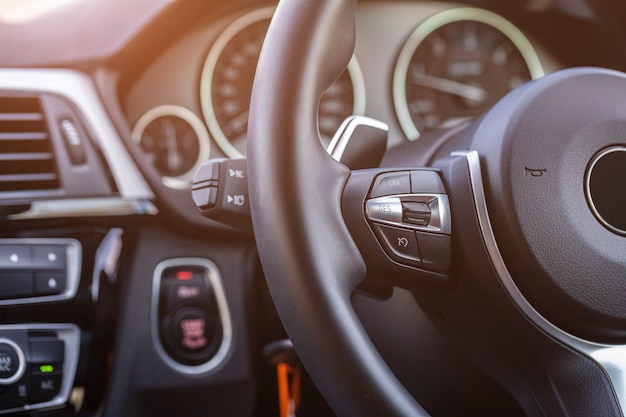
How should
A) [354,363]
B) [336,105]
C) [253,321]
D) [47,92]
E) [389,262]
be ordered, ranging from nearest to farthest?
[354,363] → [389,262] → [47,92] → [253,321] → [336,105]

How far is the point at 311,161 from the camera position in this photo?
0.75m

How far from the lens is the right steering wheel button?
31.1 inches

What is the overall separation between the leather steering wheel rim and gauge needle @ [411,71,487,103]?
2.84ft

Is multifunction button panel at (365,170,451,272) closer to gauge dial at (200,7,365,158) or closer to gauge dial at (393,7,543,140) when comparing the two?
gauge dial at (200,7,365,158)

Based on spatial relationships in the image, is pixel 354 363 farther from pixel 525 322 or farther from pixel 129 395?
pixel 129 395

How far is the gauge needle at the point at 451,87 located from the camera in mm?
1625

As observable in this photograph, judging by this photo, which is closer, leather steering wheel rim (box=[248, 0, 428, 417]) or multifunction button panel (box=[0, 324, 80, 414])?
leather steering wheel rim (box=[248, 0, 428, 417])

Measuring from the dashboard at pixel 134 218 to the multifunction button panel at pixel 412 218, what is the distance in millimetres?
207

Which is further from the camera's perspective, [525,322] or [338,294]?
[525,322]

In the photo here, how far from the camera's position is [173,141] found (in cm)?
139

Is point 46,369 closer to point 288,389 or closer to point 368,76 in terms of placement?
point 288,389

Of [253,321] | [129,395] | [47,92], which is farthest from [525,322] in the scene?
[47,92]

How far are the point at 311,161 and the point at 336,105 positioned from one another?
81 cm

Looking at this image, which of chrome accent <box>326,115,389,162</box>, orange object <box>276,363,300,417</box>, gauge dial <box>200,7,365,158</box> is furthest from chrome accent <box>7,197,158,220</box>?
chrome accent <box>326,115,389,162</box>
